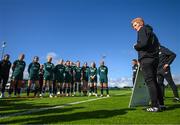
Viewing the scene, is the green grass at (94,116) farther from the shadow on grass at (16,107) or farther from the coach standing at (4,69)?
the coach standing at (4,69)

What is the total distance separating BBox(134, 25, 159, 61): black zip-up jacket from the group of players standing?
10.5 meters

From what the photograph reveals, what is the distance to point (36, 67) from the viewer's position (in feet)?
57.5

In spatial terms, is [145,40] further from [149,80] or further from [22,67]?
[22,67]

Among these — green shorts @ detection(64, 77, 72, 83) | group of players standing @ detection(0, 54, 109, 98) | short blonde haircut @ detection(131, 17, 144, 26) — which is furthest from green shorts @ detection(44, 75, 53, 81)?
short blonde haircut @ detection(131, 17, 144, 26)

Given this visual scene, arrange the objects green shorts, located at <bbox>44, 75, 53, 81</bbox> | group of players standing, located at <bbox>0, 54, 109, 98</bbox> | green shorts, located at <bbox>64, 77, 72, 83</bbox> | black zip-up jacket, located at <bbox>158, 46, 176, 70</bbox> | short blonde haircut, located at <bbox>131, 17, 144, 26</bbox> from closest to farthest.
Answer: short blonde haircut, located at <bbox>131, 17, 144, 26</bbox> → black zip-up jacket, located at <bbox>158, 46, 176, 70</bbox> → group of players standing, located at <bbox>0, 54, 109, 98</bbox> → green shorts, located at <bbox>44, 75, 53, 81</bbox> → green shorts, located at <bbox>64, 77, 72, 83</bbox>

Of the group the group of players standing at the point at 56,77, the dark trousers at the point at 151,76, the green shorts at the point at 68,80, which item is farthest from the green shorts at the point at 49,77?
the dark trousers at the point at 151,76

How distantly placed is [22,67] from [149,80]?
465 inches

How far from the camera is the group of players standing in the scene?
55.9 ft

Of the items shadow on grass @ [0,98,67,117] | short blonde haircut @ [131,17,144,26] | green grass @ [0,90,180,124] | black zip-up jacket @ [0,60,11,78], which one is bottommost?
green grass @ [0,90,180,124]

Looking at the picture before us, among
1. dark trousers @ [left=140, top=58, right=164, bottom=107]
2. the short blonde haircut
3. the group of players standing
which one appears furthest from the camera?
the group of players standing

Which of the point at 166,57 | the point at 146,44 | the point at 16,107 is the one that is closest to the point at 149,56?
the point at 146,44

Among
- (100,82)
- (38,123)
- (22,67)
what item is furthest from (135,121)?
(100,82)

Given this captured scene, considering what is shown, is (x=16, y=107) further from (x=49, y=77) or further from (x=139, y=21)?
(x=49, y=77)

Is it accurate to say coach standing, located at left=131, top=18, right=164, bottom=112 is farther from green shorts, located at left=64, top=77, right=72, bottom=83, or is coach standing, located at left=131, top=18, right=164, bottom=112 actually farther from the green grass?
green shorts, located at left=64, top=77, right=72, bottom=83
